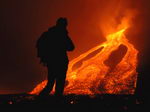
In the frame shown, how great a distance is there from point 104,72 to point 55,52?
11810 millimetres

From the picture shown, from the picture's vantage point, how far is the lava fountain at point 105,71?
16.4 m

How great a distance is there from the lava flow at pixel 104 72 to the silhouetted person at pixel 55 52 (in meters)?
9.15

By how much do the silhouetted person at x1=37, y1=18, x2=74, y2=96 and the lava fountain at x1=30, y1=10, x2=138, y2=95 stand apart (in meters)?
9.15

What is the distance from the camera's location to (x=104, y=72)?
18.3 metres

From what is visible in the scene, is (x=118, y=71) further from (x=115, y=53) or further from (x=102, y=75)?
(x=115, y=53)

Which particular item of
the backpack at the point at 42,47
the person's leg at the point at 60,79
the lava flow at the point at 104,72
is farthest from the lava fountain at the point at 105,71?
the backpack at the point at 42,47

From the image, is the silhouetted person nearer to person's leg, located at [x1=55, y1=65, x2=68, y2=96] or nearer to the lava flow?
person's leg, located at [x1=55, y1=65, x2=68, y2=96]

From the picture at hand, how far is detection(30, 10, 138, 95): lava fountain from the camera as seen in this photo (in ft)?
53.8

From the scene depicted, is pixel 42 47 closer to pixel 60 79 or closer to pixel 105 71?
pixel 60 79

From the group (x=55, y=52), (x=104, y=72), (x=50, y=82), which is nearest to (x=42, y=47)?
(x=55, y=52)

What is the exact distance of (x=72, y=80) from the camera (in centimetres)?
1672

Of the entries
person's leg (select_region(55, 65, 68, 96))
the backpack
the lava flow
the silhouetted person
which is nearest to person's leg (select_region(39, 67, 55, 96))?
the silhouetted person

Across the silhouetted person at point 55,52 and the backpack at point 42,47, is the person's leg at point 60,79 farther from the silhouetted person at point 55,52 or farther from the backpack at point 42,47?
the backpack at point 42,47

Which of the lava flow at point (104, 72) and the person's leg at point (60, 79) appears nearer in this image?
the person's leg at point (60, 79)
